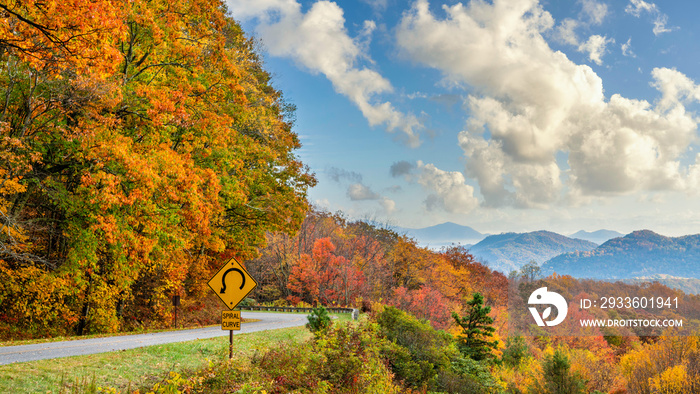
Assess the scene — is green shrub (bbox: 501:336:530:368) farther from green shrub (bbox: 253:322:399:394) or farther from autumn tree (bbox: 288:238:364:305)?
green shrub (bbox: 253:322:399:394)

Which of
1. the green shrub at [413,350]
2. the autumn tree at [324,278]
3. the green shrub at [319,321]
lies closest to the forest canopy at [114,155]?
the green shrub at [319,321]

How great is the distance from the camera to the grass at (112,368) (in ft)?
26.2

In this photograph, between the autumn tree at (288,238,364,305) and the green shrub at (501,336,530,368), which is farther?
the autumn tree at (288,238,364,305)

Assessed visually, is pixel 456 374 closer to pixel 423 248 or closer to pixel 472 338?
pixel 472 338

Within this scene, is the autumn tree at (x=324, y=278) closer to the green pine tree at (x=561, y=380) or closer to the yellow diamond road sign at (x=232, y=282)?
the green pine tree at (x=561, y=380)

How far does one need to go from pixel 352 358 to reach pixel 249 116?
12.3m

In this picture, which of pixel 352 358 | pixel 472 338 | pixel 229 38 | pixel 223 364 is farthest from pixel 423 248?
pixel 223 364

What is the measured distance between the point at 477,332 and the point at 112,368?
24.4 metres

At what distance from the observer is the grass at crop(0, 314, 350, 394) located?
26.2 ft

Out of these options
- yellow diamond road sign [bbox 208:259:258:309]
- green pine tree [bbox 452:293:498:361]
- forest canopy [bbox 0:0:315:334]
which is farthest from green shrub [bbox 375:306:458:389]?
yellow diamond road sign [bbox 208:259:258:309]

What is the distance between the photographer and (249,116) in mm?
21859

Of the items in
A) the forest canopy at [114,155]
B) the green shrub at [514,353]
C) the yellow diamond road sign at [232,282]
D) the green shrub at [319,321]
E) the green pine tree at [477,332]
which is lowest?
the green shrub at [514,353]

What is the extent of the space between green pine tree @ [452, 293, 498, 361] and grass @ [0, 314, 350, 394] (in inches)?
780

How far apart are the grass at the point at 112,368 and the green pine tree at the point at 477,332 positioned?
19.8 m
